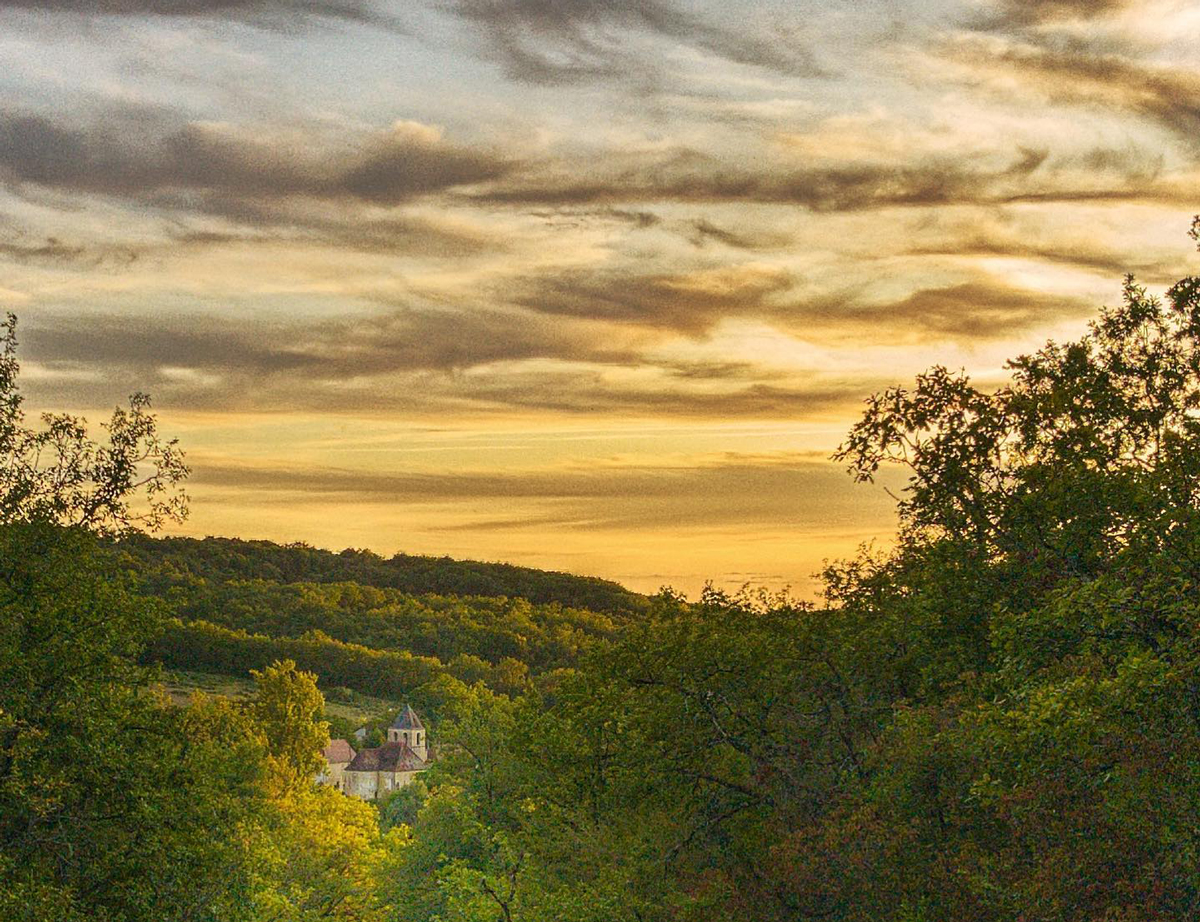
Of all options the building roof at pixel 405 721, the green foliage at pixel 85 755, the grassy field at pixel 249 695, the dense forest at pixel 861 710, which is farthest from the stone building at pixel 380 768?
the green foliage at pixel 85 755

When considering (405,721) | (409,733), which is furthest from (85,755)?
(405,721)

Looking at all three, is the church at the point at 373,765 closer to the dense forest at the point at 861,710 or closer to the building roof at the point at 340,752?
the building roof at the point at 340,752

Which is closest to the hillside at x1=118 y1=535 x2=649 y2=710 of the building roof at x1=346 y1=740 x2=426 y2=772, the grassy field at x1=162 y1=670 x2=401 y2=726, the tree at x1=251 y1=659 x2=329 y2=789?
the grassy field at x1=162 y1=670 x2=401 y2=726

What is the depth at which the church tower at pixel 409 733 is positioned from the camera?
458 ft

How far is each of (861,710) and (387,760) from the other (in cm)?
11831

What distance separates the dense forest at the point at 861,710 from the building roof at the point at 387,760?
352ft

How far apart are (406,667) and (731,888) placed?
149m

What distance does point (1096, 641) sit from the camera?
16922 mm

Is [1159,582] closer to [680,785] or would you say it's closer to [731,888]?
[731,888]

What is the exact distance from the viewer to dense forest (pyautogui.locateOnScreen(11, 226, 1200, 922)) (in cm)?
1530

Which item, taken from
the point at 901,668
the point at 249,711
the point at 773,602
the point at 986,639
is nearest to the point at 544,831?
the point at 773,602

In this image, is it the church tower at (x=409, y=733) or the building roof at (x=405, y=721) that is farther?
the building roof at (x=405, y=721)

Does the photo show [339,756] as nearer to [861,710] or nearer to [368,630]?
[368,630]

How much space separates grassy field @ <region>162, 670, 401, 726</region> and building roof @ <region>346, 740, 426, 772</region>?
1166 centimetres
